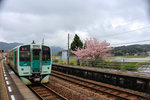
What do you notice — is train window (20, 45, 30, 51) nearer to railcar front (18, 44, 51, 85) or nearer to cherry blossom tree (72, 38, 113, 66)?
railcar front (18, 44, 51, 85)

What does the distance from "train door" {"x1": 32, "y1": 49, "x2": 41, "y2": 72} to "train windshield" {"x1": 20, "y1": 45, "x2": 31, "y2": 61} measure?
36 cm

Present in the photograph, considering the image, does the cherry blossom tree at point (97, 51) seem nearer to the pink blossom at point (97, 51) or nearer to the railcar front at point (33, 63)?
the pink blossom at point (97, 51)

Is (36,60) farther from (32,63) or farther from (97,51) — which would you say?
(97,51)

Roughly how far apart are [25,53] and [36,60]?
Result: 3.03 ft

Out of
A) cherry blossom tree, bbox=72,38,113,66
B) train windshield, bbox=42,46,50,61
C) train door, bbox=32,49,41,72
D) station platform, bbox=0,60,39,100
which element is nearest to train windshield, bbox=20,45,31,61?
train door, bbox=32,49,41,72

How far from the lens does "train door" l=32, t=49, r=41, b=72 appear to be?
30.8 ft

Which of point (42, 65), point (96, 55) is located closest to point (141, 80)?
point (42, 65)

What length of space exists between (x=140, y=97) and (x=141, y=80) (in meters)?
1.48

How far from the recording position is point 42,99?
22.0 feet

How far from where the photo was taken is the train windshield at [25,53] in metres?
9.08

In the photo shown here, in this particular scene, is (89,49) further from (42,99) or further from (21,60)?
(42,99)

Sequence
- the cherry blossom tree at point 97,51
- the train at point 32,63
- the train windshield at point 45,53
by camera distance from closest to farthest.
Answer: the train at point 32,63
the train windshield at point 45,53
the cherry blossom tree at point 97,51

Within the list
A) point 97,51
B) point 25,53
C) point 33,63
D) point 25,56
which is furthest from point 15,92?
point 97,51

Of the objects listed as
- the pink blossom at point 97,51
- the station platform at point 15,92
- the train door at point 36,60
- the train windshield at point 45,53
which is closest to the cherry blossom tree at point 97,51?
the pink blossom at point 97,51
